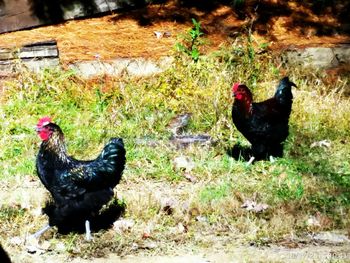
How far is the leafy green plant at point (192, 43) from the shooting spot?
915 centimetres

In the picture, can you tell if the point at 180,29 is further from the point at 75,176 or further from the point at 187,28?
the point at 75,176

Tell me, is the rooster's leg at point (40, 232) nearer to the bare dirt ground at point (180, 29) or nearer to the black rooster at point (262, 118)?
the black rooster at point (262, 118)

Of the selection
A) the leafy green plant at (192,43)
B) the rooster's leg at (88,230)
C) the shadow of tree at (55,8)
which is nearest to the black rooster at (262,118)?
the leafy green plant at (192,43)

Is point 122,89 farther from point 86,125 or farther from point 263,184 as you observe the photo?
point 263,184

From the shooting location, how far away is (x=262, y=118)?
7285 mm

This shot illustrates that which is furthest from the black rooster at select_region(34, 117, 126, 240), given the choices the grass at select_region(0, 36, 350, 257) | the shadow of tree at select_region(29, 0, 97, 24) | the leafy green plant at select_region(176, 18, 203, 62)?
the shadow of tree at select_region(29, 0, 97, 24)

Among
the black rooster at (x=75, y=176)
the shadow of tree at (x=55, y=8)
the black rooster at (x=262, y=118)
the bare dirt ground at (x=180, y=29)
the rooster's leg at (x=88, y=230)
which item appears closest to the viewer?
the black rooster at (x=75, y=176)

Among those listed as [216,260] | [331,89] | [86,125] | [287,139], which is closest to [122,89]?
[86,125]

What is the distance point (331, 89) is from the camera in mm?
8953

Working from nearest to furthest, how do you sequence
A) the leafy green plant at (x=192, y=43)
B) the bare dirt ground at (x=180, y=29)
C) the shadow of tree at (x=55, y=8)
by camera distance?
the leafy green plant at (x=192, y=43) → the bare dirt ground at (x=180, y=29) → the shadow of tree at (x=55, y=8)

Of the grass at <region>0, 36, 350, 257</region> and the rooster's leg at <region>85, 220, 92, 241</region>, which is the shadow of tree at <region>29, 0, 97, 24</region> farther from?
the rooster's leg at <region>85, 220, 92, 241</region>

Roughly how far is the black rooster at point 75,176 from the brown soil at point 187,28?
11.4ft

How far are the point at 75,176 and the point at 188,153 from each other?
2.02 m

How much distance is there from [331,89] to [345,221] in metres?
2.99
